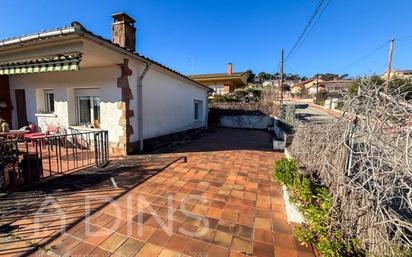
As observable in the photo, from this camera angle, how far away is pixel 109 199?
3.72m

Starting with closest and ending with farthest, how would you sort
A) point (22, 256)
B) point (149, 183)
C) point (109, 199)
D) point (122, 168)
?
point (22, 256) → point (109, 199) → point (149, 183) → point (122, 168)

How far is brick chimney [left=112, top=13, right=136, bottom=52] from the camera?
316 inches

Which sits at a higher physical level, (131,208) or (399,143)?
(399,143)

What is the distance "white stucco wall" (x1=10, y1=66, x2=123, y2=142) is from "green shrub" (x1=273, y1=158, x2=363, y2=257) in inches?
243

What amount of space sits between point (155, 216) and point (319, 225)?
7.76ft

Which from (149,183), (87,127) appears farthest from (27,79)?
(149,183)

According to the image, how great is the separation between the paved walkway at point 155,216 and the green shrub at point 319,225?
29cm

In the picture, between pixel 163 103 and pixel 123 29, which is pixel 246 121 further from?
pixel 123 29

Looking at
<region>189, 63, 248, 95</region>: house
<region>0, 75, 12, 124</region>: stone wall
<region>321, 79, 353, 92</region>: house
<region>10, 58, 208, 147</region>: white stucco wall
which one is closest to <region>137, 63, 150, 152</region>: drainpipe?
<region>10, 58, 208, 147</region>: white stucco wall

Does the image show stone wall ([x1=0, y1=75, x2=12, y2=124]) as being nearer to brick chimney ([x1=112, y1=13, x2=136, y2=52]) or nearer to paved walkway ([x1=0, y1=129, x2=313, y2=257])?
brick chimney ([x1=112, y1=13, x2=136, y2=52])

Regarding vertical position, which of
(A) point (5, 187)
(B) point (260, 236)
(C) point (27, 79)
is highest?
(C) point (27, 79)

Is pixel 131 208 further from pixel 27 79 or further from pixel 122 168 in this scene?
pixel 27 79

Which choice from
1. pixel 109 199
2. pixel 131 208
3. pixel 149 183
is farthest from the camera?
pixel 149 183

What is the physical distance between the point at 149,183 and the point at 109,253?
220 centimetres
